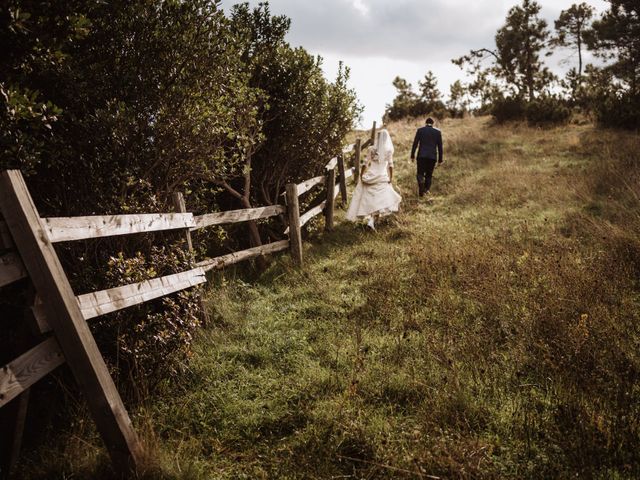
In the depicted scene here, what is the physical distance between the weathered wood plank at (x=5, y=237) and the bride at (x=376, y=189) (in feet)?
26.5

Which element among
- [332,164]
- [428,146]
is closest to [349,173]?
[332,164]

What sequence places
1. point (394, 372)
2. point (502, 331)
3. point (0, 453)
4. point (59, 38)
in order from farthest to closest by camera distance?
point (502, 331) < point (394, 372) < point (59, 38) < point (0, 453)

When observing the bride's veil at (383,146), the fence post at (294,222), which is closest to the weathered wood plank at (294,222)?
the fence post at (294,222)

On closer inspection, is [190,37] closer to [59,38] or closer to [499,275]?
[59,38]

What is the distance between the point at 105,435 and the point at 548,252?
21.9 feet

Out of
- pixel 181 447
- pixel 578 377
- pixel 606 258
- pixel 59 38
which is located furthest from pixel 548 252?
pixel 59 38

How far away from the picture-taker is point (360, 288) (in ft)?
21.3

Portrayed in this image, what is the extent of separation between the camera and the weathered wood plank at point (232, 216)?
609 centimetres

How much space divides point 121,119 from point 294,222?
4003 mm

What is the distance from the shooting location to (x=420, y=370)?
4.14 metres

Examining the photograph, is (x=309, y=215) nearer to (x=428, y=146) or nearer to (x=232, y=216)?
(x=232, y=216)

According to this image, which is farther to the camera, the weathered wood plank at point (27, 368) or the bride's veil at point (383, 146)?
the bride's veil at point (383, 146)

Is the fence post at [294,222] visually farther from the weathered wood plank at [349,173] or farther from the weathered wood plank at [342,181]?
the weathered wood plank at [349,173]

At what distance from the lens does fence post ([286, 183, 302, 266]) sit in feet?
26.0
